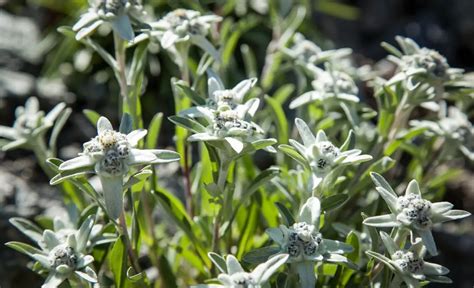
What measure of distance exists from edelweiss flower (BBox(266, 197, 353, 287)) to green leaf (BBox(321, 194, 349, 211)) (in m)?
0.16

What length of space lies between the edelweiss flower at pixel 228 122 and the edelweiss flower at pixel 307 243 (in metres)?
0.30

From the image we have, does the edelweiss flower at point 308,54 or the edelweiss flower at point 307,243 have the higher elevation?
the edelweiss flower at point 308,54

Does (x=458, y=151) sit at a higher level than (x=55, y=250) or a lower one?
higher

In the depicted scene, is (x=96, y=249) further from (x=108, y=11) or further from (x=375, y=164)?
(x=375, y=164)

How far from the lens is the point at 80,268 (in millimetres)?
2467

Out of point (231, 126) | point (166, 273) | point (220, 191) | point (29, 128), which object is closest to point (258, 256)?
point (220, 191)

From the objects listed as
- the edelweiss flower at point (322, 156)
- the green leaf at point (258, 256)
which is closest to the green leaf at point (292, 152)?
the edelweiss flower at point (322, 156)

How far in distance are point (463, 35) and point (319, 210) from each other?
3.83 metres

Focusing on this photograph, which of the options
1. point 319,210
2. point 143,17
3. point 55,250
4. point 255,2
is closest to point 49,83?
point 255,2

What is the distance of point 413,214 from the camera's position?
2.38 m

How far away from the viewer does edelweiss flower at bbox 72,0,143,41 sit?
262 cm

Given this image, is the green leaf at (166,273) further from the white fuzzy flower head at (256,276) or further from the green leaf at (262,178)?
the white fuzzy flower head at (256,276)

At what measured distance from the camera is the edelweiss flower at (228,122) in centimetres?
234

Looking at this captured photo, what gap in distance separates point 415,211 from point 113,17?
131 cm
